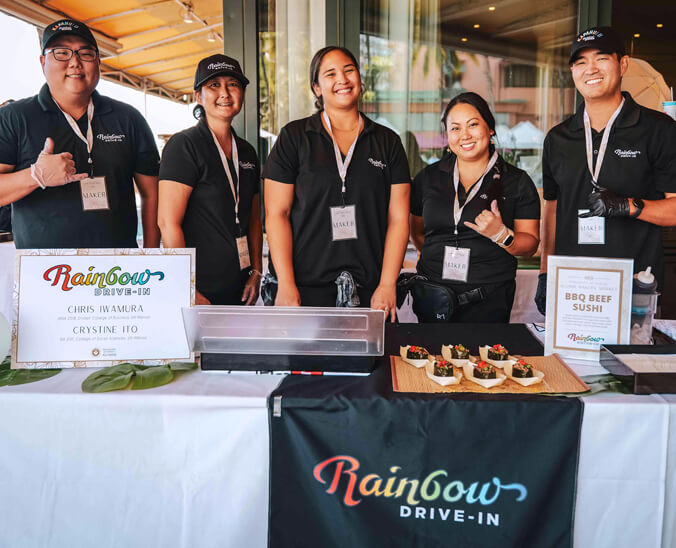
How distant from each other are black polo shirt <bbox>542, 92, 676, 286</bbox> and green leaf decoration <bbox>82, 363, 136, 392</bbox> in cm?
156

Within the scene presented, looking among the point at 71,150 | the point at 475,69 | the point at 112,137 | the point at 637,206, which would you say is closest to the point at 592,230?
the point at 637,206

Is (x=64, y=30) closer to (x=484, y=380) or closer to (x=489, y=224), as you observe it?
(x=489, y=224)

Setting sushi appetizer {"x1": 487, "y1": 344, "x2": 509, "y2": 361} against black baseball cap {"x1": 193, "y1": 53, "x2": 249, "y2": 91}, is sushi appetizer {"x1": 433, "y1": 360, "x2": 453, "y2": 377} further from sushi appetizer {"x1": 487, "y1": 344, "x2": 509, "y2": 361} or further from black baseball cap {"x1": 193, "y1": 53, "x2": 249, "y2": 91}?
black baseball cap {"x1": 193, "y1": 53, "x2": 249, "y2": 91}

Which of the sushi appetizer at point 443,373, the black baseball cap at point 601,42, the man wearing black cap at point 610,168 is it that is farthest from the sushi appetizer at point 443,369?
the black baseball cap at point 601,42

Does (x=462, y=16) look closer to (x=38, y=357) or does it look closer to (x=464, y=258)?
(x=464, y=258)

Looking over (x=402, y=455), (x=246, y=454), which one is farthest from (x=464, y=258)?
(x=246, y=454)

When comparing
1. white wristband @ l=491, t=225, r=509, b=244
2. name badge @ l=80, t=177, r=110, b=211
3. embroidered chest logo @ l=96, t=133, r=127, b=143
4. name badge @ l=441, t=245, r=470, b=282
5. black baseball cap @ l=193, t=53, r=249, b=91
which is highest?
black baseball cap @ l=193, t=53, r=249, b=91

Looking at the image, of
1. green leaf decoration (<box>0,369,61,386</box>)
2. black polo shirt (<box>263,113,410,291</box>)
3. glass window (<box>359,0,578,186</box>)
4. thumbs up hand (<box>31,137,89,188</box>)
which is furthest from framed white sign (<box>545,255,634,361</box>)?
glass window (<box>359,0,578,186</box>)

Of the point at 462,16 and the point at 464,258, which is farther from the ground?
the point at 462,16

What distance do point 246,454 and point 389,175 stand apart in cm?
108

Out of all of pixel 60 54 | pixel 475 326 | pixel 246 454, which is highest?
pixel 60 54

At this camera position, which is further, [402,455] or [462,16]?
[462,16]

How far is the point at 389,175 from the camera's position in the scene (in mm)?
1873

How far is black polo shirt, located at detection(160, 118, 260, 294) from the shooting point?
1806mm
